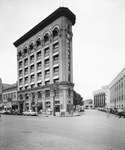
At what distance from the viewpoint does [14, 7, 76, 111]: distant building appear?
41.9 m

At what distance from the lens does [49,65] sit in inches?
1805

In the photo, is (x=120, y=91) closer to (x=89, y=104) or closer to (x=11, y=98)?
(x=11, y=98)

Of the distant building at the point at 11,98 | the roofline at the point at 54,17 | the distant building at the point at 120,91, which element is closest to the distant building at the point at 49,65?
the roofline at the point at 54,17

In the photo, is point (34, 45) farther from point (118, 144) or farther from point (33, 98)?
point (118, 144)

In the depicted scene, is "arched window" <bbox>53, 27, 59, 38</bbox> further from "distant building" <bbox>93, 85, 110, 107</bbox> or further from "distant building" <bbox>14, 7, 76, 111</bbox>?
"distant building" <bbox>93, 85, 110, 107</bbox>

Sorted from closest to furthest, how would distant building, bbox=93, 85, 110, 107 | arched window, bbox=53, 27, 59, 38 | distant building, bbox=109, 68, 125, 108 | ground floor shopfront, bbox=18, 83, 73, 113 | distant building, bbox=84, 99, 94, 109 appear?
1. ground floor shopfront, bbox=18, 83, 73, 113
2. arched window, bbox=53, 27, 59, 38
3. distant building, bbox=109, 68, 125, 108
4. distant building, bbox=93, 85, 110, 107
5. distant building, bbox=84, 99, 94, 109

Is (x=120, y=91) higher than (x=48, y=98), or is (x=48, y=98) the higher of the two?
(x=120, y=91)

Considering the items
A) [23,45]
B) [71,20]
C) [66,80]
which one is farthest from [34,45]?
[66,80]

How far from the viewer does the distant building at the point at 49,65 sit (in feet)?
138

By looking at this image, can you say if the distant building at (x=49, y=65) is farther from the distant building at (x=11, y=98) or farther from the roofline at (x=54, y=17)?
the distant building at (x=11, y=98)

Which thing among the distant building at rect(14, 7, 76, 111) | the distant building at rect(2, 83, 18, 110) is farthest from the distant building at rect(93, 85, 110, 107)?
the distant building at rect(14, 7, 76, 111)

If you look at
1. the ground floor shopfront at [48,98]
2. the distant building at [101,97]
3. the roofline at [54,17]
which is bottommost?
the distant building at [101,97]

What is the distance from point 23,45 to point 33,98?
20.3 meters

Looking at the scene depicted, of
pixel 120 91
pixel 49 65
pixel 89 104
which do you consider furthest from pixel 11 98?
pixel 89 104
